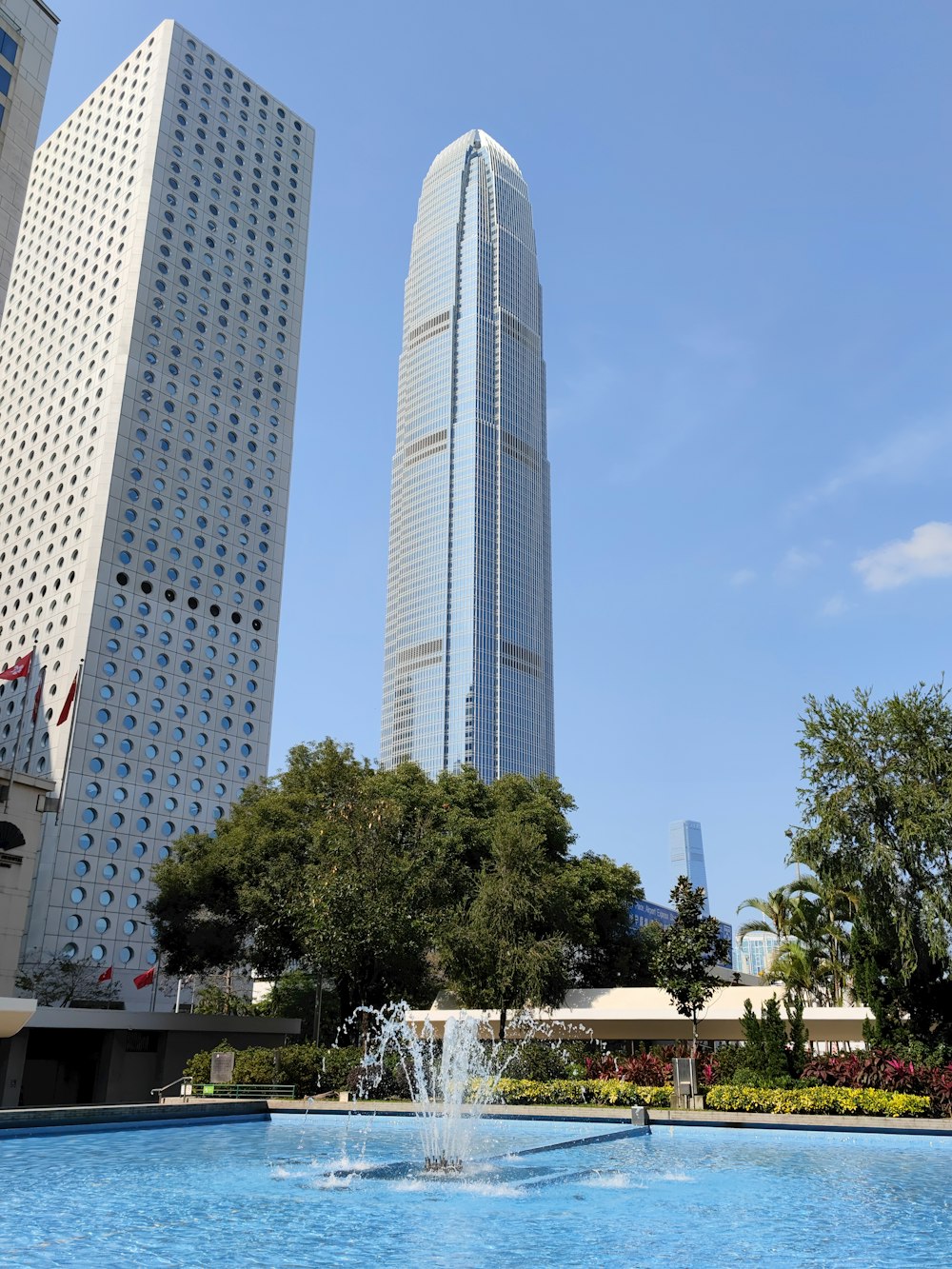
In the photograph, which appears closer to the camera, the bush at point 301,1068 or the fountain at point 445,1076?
the fountain at point 445,1076

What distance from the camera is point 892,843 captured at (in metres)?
32.8

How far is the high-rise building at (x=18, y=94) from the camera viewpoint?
48500 millimetres

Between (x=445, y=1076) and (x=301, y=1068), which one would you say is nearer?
(x=445, y=1076)

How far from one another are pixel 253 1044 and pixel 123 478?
48.0 m

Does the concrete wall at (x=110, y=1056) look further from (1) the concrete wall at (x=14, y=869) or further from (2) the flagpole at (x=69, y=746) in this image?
(2) the flagpole at (x=69, y=746)

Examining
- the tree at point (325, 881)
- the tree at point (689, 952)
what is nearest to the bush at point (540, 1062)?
the tree at point (689, 952)

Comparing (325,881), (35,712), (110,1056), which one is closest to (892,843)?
(325,881)

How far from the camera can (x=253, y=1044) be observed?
44.2 metres

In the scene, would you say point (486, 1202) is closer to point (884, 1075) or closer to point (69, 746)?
point (884, 1075)

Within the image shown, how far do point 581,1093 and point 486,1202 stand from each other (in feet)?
47.1

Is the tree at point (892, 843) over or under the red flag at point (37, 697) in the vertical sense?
under

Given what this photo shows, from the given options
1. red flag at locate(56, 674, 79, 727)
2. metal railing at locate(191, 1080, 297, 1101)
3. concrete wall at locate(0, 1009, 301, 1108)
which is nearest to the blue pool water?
metal railing at locate(191, 1080, 297, 1101)

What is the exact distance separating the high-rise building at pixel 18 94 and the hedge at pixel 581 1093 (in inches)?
1692

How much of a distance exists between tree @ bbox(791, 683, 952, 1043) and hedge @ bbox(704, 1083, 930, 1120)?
489 cm
